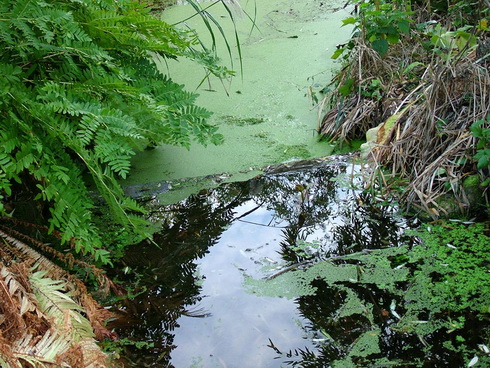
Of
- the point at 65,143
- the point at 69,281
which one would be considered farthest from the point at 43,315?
the point at 65,143

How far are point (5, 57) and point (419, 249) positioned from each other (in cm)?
173

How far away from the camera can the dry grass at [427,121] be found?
2.50 metres

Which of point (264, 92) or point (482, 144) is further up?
point (264, 92)

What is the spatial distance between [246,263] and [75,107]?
88 cm

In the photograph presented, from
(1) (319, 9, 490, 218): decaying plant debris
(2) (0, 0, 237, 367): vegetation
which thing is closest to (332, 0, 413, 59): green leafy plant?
(1) (319, 9, 490, 218): decaying plant debris

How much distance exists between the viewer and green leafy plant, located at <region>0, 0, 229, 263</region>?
2.03m

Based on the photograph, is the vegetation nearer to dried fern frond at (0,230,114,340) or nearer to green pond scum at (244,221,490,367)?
dried fern frond at (0,230,114,340)

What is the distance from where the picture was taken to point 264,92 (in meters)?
3.59

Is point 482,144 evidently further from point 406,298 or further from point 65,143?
point 65,143

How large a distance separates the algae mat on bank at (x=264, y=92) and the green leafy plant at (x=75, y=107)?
57cm

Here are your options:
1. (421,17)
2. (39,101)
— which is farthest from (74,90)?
(421,17)

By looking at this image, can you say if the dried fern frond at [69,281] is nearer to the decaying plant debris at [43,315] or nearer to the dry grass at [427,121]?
the decaying plant debris at [43,315]

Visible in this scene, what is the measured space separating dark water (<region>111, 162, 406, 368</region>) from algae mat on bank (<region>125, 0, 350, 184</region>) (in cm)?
24

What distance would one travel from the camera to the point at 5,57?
7.10 feet
